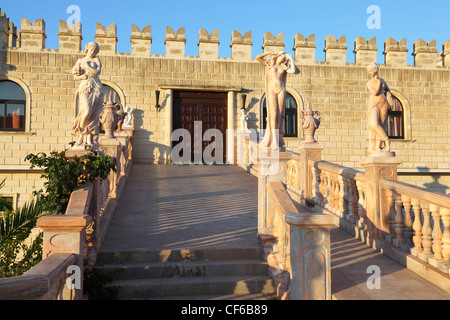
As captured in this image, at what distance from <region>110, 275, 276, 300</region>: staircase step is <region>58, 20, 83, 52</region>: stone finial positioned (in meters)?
13.0

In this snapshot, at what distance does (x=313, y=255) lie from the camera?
4.04 m

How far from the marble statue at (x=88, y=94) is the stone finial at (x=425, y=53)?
15.6 m

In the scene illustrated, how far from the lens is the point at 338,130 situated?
16625 mm

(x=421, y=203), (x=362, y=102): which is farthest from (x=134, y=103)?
(x=421, y=203)

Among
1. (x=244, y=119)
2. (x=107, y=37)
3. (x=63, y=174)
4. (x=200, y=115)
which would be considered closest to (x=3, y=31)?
(x=107, y=37)

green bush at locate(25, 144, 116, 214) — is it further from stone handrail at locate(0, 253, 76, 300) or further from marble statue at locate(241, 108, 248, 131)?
marble statue at locate(241, 108, 248, 131)

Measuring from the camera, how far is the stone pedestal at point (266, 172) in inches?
231

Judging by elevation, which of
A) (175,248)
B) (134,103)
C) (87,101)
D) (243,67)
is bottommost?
(175,248)

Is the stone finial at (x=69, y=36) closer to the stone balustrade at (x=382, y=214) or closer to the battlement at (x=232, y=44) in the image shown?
the battlement at (x=232, y=44)

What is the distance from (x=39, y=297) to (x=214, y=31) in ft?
48.4

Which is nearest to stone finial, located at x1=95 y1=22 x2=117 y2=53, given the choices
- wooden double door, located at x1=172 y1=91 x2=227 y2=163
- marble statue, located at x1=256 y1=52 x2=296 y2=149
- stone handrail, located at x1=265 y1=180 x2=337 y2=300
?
wooden double door, located at x1=172 y1=91 x2=227 y2=163

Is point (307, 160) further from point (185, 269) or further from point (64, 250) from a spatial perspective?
point (64, 250)
